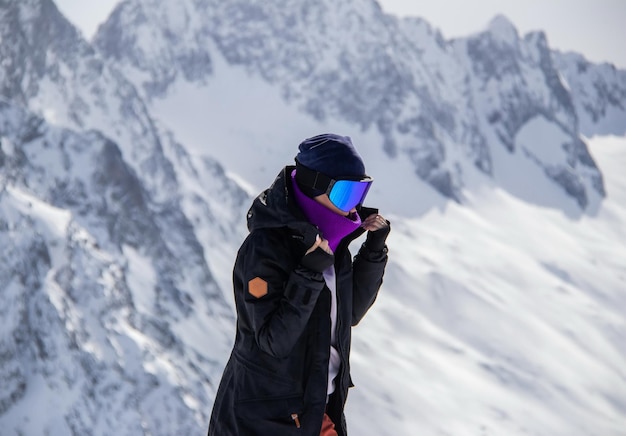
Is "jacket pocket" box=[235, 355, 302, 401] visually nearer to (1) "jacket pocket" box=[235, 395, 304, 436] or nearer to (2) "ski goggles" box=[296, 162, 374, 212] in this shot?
(1) "jacket pocket" box=[235, 395, 304, 436]

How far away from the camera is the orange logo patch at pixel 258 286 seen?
12.5 feet

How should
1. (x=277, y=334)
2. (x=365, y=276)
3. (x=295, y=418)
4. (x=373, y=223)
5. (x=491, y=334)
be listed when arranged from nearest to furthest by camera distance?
(x=277, y=334) → (x=295, y=418) → (x=373, y=223) → (x=365, y=276) → (x=491, y=334)

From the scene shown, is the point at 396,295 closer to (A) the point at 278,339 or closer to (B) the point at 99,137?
(B) the point at 99,137

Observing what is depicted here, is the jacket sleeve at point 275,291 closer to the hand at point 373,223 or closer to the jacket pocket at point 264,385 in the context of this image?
the jacket pocket at point 264,385

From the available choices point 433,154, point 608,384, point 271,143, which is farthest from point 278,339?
point 433,154

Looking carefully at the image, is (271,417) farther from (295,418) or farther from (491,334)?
(491,334)

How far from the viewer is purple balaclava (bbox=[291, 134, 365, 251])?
400 cm

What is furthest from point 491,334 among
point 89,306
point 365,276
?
point 365,276

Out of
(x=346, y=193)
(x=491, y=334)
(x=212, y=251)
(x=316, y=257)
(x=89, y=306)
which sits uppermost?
(x=346, y=193)

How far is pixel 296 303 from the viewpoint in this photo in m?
3.75

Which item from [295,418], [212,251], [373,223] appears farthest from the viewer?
[212,251]

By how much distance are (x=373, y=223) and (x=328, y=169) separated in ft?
1.77

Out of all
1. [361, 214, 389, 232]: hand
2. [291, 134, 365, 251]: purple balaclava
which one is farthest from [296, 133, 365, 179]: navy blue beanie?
[361, 214, 389, 232]: hand

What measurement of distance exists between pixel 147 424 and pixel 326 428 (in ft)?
185
